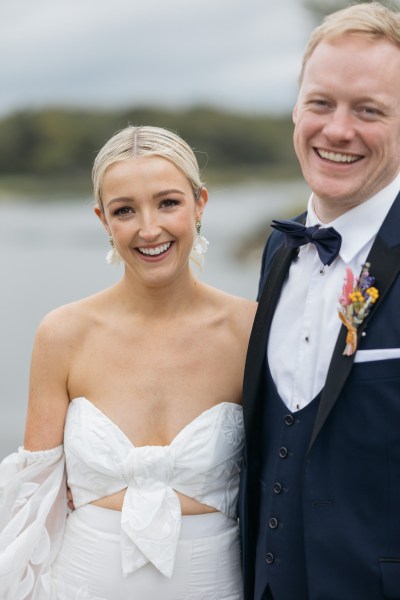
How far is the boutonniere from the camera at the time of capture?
2.33 metres

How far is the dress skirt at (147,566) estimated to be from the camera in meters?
2.73

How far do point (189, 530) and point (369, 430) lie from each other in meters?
0.77

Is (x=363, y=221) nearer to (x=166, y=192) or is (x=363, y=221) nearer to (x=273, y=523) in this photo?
(x=166, y=192)

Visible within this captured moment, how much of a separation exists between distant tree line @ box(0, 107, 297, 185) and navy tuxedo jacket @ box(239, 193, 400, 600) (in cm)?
711

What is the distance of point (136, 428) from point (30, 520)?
0.48 m

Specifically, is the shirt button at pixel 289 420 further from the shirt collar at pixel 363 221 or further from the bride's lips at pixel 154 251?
the bride's lips at pixel 154 251

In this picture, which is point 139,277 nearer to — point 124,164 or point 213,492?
point 124,164

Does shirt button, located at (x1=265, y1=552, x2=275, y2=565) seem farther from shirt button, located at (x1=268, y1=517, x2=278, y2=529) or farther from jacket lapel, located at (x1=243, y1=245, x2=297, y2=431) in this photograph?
jacket lapel, located at (x1=243, y1=245, x2=297, y2=431)

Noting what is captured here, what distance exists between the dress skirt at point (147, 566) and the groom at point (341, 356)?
0.21 metres

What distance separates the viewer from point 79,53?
999 cm

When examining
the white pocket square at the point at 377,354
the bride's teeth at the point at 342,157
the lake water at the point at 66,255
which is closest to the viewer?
the white pocket square at the point at 377,354

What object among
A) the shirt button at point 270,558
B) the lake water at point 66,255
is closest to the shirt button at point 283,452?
the shirt button at point 270,558

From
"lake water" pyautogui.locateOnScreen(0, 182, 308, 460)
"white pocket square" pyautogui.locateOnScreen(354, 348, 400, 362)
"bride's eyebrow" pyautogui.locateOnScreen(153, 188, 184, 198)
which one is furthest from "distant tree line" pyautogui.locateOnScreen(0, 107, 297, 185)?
"white pocket square" pyautogui.locateOnScreen(354, 348, 400, 362)

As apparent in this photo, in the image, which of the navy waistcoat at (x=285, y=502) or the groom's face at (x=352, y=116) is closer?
the groom's face at (x=352, y=116)
